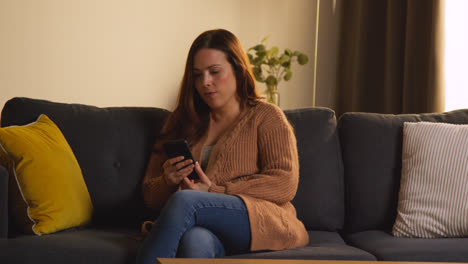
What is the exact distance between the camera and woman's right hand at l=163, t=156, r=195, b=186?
1.83 m

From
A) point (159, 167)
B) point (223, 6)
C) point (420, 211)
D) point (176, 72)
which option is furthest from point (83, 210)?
point (223, 6)

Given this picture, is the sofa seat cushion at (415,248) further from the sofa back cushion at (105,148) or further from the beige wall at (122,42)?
the beige wall at (122,42)

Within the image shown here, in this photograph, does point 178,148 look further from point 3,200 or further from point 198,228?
point 3,200

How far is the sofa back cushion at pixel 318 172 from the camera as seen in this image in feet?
6.97

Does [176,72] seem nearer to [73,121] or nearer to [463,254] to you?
[73,121]

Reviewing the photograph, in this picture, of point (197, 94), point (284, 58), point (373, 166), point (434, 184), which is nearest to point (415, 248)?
point (434, 184)

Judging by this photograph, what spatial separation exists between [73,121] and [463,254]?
1.43 metres

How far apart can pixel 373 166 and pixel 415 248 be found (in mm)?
454

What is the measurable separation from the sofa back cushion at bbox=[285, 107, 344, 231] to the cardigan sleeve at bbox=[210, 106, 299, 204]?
264 mm

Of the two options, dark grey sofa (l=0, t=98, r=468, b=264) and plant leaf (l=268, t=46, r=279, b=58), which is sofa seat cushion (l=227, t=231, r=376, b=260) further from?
plant leaf (l=268, t=46, r=279, b=58)

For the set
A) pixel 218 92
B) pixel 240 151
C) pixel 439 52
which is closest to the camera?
pixel 240 151

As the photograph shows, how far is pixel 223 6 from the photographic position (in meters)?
3.98

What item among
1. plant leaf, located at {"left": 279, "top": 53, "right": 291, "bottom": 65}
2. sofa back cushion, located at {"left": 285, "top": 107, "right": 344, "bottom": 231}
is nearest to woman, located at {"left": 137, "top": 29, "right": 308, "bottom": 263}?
sofa back cushion, located at {"left": 285, "top": 107, "right": 344, "bottom": 231}

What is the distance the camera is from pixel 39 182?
70.7 inches
